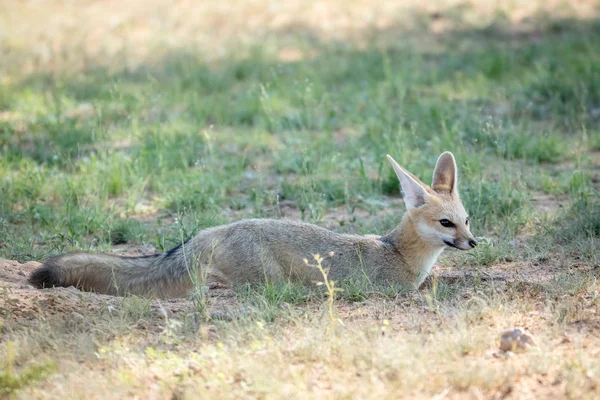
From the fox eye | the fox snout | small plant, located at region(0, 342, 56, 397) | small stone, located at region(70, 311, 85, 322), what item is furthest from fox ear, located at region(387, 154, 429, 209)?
small plant, located at region(0, 342, 56, 397)

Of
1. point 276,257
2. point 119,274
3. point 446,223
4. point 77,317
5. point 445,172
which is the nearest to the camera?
point 77,317

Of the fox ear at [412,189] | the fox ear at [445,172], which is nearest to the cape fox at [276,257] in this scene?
the fox ear at [412,189]

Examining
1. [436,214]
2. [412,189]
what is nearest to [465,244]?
[436,214]

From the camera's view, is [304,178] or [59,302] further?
[304,178]

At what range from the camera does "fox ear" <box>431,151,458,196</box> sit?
6.39 m

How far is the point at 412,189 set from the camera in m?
6.10

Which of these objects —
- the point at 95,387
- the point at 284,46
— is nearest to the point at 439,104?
the point at 284,46

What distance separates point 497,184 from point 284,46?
22.3ft

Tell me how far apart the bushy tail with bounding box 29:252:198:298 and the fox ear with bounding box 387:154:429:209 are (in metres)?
1.80

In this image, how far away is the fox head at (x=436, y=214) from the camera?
19.3 ft

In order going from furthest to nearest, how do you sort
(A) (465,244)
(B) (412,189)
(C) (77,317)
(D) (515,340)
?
1. (B) (412,189)
2. (A) (465,244)
3. (C) (77,317)
4. (D) (515,340)

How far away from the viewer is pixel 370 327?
4664 millimetres

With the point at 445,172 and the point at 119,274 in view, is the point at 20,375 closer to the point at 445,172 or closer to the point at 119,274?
the point at 119,274

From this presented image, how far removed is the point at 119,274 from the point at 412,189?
2.36m
